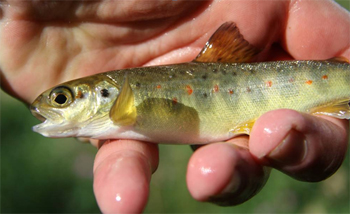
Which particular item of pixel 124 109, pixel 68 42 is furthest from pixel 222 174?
pixel 68 42

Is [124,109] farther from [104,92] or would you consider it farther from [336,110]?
[336,110]

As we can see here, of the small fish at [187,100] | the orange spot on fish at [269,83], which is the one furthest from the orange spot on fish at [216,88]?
the orange spot on fish at [269,83]


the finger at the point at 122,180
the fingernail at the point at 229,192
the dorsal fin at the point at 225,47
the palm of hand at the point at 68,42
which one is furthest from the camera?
the palm of hand at the point at 68,42

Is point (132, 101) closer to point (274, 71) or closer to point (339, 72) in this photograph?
point (274, 71)

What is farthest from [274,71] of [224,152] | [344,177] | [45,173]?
[45,173]

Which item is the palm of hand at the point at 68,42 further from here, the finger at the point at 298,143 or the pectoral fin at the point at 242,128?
the finger at the point at 298,143

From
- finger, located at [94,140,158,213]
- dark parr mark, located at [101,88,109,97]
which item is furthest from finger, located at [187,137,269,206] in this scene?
dark parr mark, located at [101,88,109,97]

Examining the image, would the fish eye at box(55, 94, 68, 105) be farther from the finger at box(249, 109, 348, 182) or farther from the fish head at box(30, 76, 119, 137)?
the finger at box(249, 109, 348, 182)
